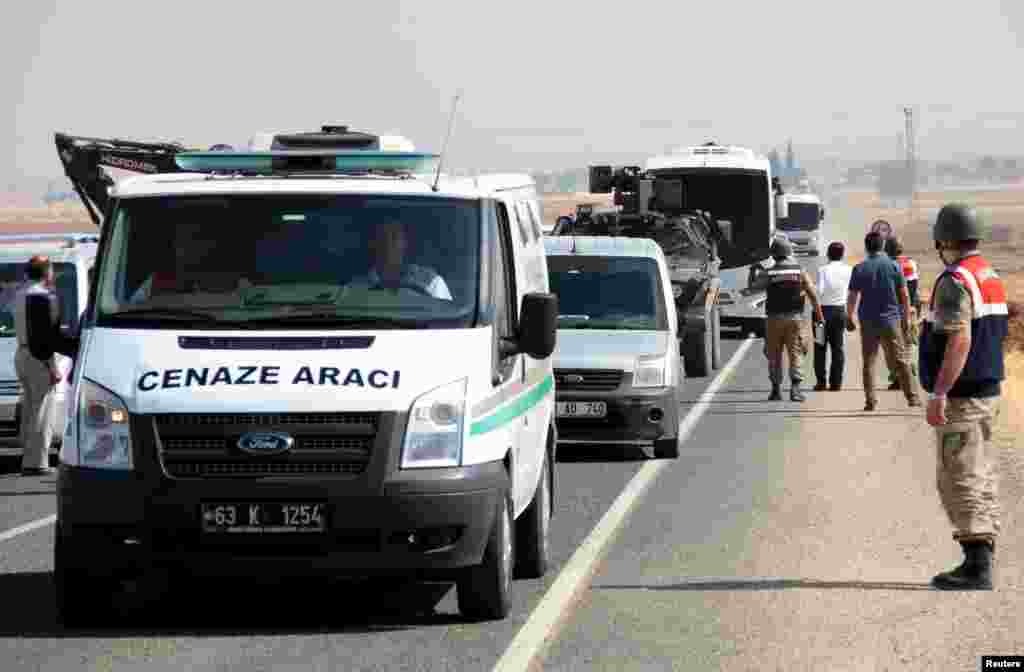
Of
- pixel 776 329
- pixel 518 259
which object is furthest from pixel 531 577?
pixel 776 329

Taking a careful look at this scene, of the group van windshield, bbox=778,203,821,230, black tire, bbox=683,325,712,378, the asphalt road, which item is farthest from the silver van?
van windshield, bbox=778,203,821,230

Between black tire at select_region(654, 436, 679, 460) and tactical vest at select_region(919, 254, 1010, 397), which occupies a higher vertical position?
tactical vest at select_region(919, 254, 1010, 397)

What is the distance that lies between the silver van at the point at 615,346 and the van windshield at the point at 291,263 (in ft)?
26.2

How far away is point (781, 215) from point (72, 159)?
828 inches

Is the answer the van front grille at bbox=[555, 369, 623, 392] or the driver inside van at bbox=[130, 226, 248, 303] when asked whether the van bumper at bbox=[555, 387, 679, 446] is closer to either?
the van front grille at bbox=[555, 369, 623, 392]

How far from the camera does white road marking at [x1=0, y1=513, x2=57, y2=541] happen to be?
14.3 metres

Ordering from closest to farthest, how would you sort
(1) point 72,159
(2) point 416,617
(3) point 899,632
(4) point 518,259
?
(3) point 899,632, (2) point 416,617, (4) point 518,259, (1) point 72,159

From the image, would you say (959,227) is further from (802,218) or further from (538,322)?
(802,218)

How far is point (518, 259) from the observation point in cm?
1162

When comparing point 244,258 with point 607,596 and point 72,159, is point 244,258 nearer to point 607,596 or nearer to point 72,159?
point 607,596

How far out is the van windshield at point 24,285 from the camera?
1936 cm

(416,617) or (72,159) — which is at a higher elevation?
(72,159)

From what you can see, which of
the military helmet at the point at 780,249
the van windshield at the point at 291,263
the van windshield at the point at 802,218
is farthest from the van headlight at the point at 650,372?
the van windshield at the point at 802,218

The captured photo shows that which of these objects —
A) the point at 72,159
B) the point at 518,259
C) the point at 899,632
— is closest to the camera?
the point at 899,632
